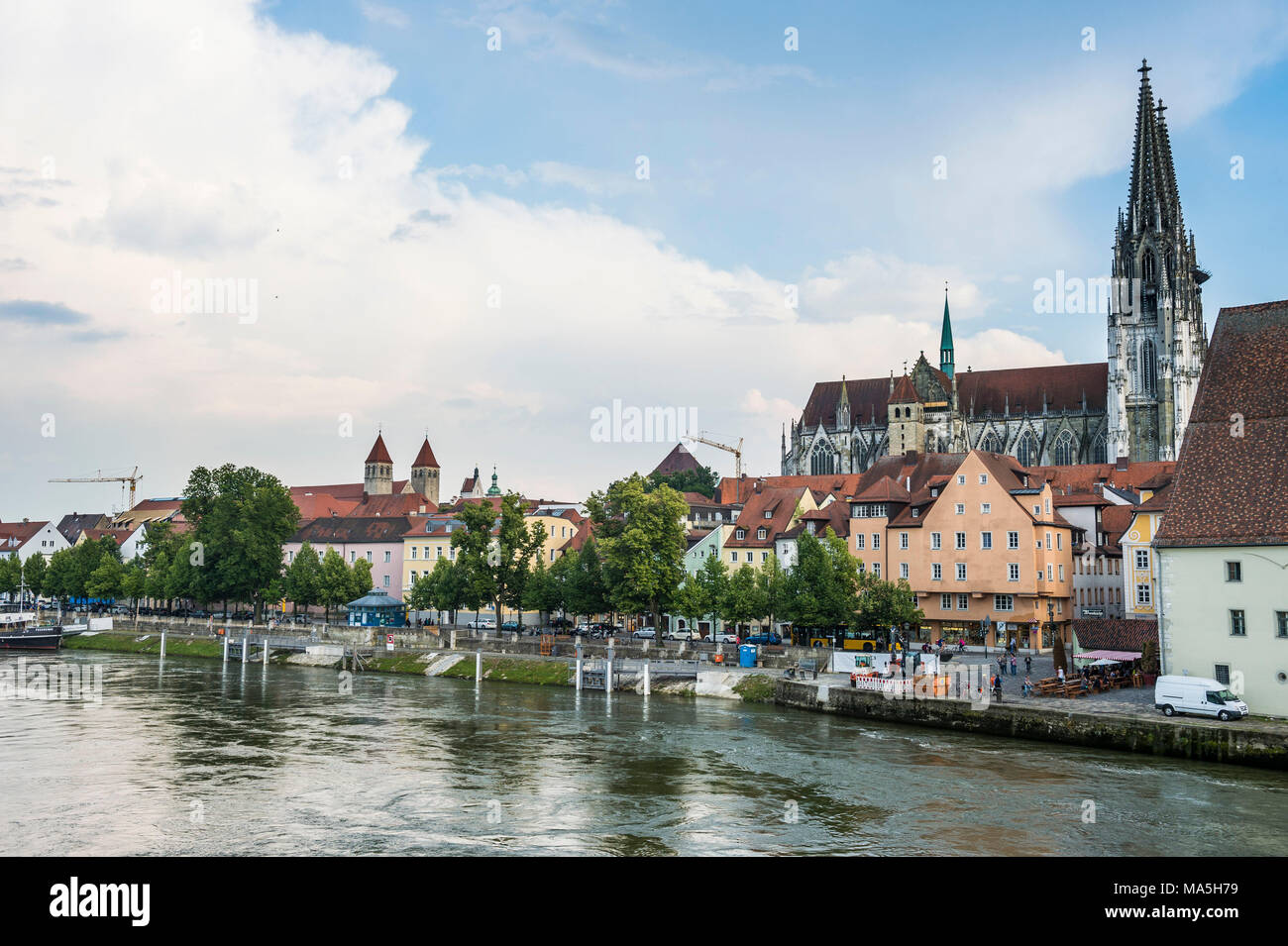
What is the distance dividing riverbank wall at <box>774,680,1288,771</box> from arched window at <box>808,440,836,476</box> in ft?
387

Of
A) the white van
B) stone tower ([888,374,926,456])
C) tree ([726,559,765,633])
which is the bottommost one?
the white van

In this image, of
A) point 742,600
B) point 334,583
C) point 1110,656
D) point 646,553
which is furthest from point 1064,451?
point 1110,656

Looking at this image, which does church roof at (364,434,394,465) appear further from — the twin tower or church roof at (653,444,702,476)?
church roof at (653,444,702,476)

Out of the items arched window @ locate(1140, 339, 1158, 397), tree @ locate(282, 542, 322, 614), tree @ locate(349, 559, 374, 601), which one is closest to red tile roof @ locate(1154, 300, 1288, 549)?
tree @ locate(349, 559, 374, 601)

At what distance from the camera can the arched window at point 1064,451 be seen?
152m

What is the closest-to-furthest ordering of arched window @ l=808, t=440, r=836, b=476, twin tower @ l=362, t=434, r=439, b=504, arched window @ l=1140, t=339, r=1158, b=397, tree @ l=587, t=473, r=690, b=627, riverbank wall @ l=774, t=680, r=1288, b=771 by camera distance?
riverbank wall @ l=774, t=680, r=1288, b=771
tree @ l=587, t=473, r=690, b=627
arched window @ l=1140, t=339, r=1158, b=397
arched window @ l=808, t=440, r=836, b=476
twin tower @ l=362, t=434, r=439, b=504

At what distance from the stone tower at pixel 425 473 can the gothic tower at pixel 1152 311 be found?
112838mm

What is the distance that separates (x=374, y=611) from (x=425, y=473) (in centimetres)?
10166

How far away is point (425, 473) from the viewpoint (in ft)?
630

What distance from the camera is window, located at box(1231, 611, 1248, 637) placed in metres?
41.8

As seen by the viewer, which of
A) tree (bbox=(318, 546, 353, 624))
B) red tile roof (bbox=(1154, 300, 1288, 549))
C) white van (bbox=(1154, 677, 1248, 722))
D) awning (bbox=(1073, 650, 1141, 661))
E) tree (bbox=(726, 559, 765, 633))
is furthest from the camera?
tree (bbox=(318, 546, 353, 624))

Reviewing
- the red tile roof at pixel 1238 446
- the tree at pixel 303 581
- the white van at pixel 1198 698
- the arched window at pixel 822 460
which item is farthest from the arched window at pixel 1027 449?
the white van at pixel 1198 698

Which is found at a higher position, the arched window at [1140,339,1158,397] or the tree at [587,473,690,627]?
the arched window at [1140,339,1158,397]
